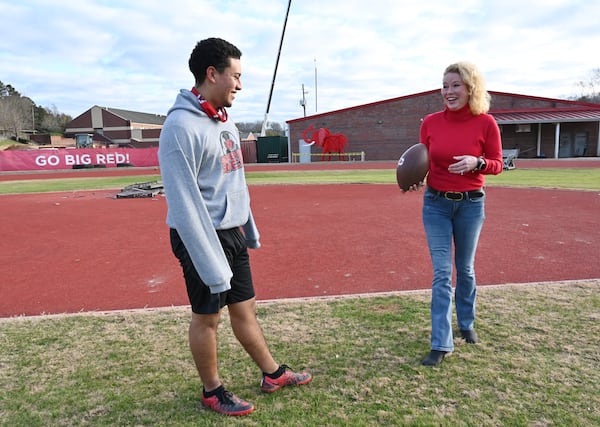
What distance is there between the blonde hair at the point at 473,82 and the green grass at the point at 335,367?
5.93 feet

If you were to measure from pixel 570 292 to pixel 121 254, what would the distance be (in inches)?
240

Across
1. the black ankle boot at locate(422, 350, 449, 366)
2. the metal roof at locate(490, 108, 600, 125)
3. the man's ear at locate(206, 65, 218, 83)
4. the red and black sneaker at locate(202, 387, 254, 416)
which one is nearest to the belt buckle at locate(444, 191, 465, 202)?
the black ankle boot at locate(422, 350, 449, 366)

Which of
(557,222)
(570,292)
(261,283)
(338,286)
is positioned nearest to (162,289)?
(261,283)

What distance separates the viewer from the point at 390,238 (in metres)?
7.75

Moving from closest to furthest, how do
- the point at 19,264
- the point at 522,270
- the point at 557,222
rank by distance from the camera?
the point at 522,270 → the point at 19,264 → the point at 557,222

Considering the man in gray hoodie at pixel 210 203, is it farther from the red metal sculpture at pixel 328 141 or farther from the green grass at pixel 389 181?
the red metal sculpture at pixel 328 141

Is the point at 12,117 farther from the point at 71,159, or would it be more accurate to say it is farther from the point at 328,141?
the point at 328,141

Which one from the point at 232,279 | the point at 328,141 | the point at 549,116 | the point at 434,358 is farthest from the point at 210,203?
the point at 549,116

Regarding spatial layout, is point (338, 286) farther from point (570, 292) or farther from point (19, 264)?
point (19, 264)

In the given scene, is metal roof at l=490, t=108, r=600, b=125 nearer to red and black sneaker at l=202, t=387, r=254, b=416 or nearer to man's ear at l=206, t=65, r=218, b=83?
man's ear at l=206, t=65, r=218, b=83

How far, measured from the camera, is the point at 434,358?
333 centimetres

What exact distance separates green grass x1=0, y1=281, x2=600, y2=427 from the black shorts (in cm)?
68

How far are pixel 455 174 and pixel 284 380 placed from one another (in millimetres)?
1915

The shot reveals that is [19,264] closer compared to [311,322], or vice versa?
[311,322]
